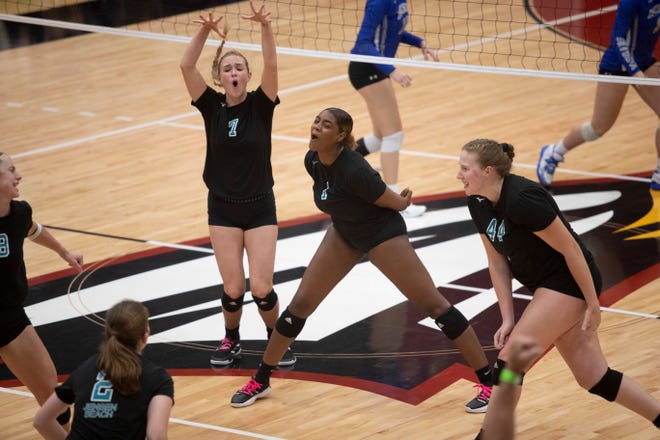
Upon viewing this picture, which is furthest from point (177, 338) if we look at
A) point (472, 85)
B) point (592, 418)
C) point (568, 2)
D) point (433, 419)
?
point (568, 2)

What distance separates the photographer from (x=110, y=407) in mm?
4484

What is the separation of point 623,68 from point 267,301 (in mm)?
4471

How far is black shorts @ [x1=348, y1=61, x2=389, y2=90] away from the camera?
9.95 m

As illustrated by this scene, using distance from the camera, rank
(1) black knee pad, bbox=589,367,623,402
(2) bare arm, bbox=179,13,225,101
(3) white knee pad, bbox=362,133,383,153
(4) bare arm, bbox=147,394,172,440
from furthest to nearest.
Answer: (3) white knee pad, bbox=362,133,383,153, (2) bare arm, bbox=179,13,225,101, (1) black knee pad, bbox=589,367,623,402, (4) bare arm, bbox=147,394,172,440

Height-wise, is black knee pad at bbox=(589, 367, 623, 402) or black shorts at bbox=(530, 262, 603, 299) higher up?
black shorts at bbox=(530, 262, 603, 299)

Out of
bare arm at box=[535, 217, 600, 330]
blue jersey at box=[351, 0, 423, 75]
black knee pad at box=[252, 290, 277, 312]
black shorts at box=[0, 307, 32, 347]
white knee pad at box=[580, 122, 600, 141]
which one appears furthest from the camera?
white knee pad at box=[580, 122, 600, 141]

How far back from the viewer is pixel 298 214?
10.3 metres

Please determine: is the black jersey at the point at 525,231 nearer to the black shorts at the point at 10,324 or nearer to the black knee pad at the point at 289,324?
the black knee pad at the point at 289,324

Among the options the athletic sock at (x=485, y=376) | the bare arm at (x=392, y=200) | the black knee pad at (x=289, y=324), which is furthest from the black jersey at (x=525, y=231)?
the black knee pad at (x=289, y=324)

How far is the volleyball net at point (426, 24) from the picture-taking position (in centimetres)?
1575

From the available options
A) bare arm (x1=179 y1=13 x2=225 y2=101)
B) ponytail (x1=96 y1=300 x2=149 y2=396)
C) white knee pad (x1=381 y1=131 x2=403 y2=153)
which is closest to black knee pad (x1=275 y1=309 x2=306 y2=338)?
bare arm (x1=179 y1=13 x2=225 y2=101)

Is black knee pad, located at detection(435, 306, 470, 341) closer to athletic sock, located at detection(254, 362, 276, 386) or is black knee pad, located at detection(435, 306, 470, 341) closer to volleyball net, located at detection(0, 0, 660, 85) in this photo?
athletic sock, located at detection(254, 362, 276, 386)

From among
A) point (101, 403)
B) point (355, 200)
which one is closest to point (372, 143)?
point (355, 200)

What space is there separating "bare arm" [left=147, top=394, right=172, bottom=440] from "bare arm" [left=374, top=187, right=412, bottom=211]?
2.09m
